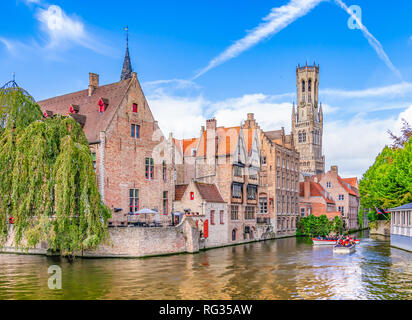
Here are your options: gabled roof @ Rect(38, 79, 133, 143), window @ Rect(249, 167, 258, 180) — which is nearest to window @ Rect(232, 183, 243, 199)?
window @ Rect(249, 167, 258, 180)

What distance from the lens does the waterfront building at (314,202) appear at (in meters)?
67.1

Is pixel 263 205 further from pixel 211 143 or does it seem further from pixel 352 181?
pixel 352 181

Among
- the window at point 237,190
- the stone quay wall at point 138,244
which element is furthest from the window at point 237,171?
the stone quay wall at point 138,244

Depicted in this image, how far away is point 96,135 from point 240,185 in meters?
17.3

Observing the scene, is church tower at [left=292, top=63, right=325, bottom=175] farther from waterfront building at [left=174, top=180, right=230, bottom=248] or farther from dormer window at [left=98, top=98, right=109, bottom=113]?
dormer window at [left=98, top=98, right=109, bottom=113]

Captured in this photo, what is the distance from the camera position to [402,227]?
39969 mm

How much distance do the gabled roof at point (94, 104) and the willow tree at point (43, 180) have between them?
892 centimetres

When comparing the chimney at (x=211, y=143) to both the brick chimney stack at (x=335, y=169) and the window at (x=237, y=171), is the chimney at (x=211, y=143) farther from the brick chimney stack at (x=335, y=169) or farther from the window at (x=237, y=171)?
the brick chimney stack at (x=335, y=169)

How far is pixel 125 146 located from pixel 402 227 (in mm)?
25327

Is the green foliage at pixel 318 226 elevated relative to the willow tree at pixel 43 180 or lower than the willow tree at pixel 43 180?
lower

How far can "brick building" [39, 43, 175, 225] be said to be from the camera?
120 feet

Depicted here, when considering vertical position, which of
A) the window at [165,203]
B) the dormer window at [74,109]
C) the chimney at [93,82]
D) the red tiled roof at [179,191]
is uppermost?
the chimney at [93,82]

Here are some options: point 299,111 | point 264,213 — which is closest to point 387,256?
point 264,213

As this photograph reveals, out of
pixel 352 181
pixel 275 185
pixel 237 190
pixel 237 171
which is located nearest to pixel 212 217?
pixel 237 190
